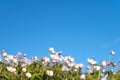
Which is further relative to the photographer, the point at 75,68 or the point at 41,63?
the point at 41,63

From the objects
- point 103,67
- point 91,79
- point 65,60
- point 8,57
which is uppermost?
point 8,57

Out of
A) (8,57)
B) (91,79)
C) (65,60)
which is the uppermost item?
(8,57)

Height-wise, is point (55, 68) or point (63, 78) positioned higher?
point (55, 68)

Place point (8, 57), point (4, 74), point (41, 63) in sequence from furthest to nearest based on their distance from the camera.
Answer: point (8, 57) < point (41, 63) < point (4, 74)

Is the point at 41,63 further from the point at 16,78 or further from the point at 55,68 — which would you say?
the point at 16,78

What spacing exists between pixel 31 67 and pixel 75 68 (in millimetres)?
920

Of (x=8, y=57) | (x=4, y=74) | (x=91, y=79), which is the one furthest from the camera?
(x=8, y=57)

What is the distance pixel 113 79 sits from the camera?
7.98 m

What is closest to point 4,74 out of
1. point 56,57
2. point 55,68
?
point 55,68

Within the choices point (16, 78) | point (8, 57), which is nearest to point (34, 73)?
point (16, 78)

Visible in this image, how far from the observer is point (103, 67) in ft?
28.0

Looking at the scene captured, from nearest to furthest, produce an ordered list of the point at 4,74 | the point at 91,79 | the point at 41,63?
1. the point at 91,79
2. the point at 4,74
3. the point at 41,63

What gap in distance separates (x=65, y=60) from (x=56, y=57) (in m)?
0.23

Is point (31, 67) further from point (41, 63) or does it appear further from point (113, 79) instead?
point (113, 79)
